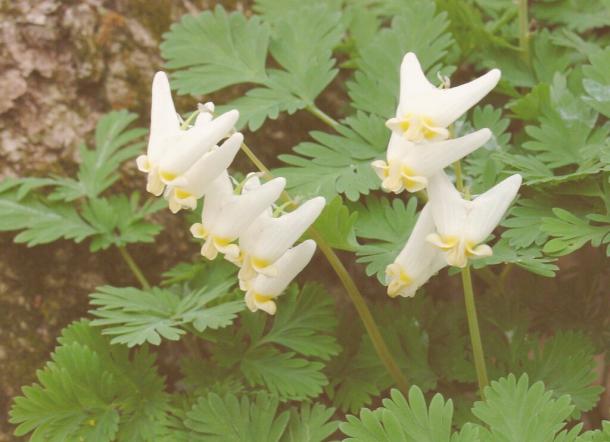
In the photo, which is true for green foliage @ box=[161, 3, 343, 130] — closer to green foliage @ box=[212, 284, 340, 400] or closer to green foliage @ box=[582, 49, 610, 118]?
green foliage @ box=[212, 284, 340, 400]

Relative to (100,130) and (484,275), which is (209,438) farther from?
(100,130)

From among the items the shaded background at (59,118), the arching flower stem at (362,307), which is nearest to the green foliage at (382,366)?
the arching flower stem at (362,307)

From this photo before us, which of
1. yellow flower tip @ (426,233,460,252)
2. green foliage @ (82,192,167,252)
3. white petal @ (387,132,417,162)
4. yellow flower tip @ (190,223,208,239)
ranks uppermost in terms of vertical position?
white petal @ (387,132,417,162)

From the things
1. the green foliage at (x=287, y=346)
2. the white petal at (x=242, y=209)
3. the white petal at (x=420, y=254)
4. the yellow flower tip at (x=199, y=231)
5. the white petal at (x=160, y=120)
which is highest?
the white petal at (x=160, y=120)

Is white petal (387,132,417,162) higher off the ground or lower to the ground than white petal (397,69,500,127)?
lower

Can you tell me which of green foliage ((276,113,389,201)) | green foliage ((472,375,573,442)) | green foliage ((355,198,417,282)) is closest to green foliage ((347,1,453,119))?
green foliage ((276,113,389,201))

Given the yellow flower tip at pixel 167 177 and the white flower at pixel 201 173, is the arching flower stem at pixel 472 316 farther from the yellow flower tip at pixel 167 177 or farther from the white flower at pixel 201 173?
the yellow flower tip at pixel 167 177
